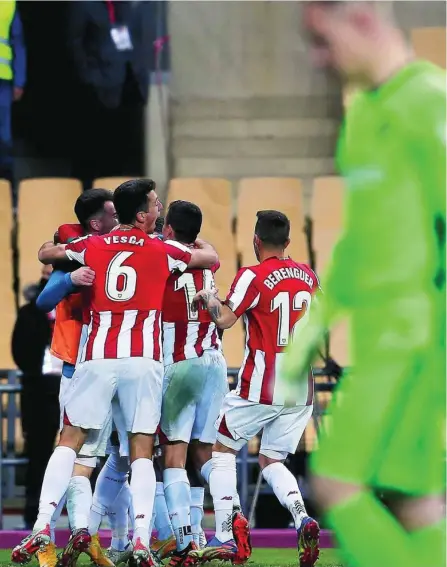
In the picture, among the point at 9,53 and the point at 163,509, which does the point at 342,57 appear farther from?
the point at 9,53

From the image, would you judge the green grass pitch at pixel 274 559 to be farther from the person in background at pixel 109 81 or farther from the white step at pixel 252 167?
the person in background at pixel 109 81

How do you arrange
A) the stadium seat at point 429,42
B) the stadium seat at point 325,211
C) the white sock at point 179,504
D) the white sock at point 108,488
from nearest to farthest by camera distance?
the white sock at point 179,504
the white sock at point 108,488
the stadium seat at point 325,211
the stadium seat at point 429,42

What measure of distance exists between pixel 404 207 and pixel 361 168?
0.59 feet

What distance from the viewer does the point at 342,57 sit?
12.3 feet

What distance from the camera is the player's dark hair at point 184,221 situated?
6.82 meters

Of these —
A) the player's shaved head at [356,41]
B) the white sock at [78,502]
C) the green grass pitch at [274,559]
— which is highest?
the player's shaved head at [356,41]

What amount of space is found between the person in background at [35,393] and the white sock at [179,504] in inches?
108

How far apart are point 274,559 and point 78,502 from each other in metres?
1.45

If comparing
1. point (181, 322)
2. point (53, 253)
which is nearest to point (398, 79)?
point (53, 253)

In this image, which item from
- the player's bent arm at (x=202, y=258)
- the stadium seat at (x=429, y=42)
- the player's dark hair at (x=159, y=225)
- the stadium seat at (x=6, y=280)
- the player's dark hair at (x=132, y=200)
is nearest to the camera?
the player's dark hair at (x=132, y=200)

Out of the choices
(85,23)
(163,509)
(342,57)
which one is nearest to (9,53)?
(85,23)

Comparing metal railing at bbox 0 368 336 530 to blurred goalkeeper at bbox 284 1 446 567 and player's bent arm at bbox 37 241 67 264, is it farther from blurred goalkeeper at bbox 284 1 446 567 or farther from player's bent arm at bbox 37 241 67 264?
blurred goalkeeper at bbox 284 1 446 567

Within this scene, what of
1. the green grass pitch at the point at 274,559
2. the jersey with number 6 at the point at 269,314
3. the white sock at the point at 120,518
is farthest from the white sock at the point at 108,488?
the jersey with number 6 at the point at 269,314

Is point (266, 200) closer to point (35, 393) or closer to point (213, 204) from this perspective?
point (213, 204)
